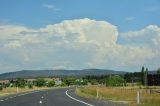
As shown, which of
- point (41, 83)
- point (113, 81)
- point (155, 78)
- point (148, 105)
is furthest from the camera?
point (41, 83)

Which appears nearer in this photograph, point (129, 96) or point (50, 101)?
point (50, 101)

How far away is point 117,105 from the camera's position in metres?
28.1

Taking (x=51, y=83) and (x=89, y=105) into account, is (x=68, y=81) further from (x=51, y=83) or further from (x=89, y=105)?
(x=89, y=105)

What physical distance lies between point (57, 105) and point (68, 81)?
500 feet

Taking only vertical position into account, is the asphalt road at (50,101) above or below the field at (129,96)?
below

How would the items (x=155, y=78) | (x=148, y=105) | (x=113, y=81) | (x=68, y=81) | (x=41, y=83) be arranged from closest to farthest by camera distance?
(x=148, y=105), (x=155, y=78), (x=113, y=81), (x=41, y=83), (x=68, y=81)

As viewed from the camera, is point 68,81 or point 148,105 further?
point 68,81

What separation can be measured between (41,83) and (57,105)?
384 feet

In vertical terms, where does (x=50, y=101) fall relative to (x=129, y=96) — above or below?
below

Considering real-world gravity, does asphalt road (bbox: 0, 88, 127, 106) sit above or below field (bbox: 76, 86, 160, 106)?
below

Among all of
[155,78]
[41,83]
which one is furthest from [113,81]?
[155,78]

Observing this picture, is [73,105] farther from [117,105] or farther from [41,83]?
[41,83]

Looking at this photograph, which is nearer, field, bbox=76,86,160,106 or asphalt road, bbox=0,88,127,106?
field, bbox=76,86,160,106

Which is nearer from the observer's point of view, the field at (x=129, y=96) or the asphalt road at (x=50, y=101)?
the field at (x=129, y=96)
